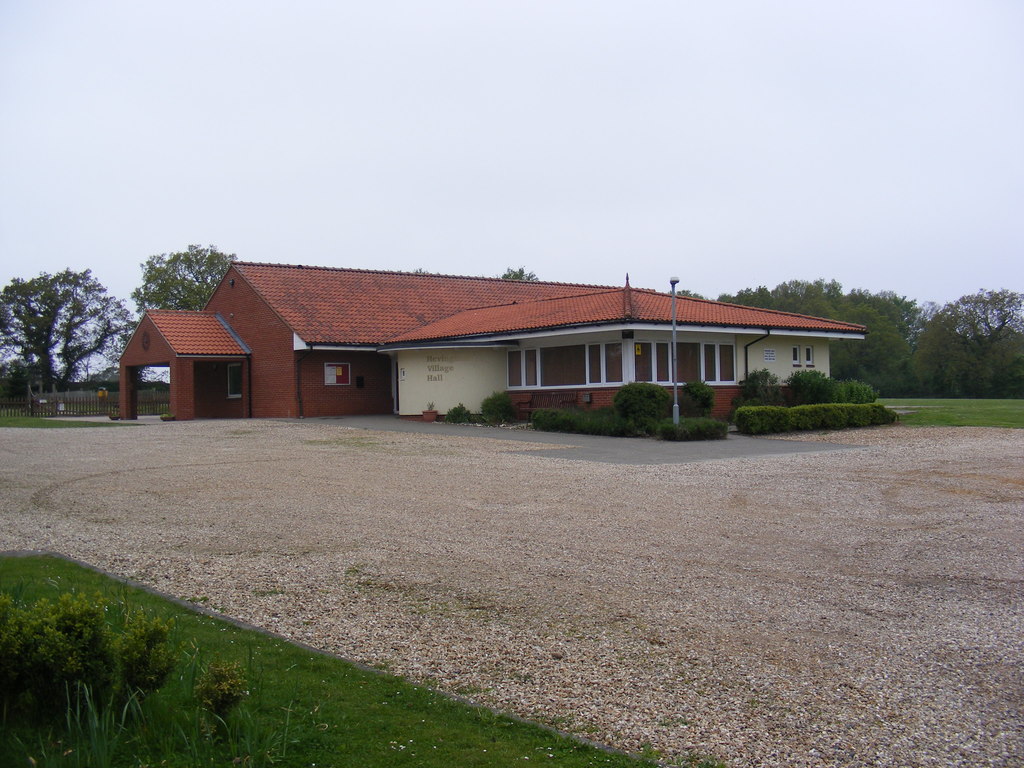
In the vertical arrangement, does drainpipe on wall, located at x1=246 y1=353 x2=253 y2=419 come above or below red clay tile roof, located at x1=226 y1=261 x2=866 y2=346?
below

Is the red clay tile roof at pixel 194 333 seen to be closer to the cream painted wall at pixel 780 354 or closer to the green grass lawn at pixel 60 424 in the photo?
the green grass lawn at pixel 60 424

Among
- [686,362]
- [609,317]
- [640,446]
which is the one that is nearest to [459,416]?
[609,317]

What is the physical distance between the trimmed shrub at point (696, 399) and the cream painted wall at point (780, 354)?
3.71 m

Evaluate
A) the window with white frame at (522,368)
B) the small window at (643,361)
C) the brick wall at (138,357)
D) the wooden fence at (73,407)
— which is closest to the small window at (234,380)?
the brick wall at (138,357)

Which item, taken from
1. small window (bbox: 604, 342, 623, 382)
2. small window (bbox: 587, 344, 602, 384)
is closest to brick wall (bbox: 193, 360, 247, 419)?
small window (bbox: 587, 344, 602, 384)

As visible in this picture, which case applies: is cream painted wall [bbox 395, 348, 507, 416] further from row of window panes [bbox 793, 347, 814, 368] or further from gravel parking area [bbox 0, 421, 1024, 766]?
gravel parking area [bbox 0, 421, 1024, 766]

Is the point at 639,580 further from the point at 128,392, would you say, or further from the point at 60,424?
the point at 128,392

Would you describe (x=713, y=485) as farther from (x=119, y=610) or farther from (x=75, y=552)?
(x=119, y=610)

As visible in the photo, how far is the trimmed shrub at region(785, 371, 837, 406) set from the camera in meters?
29.4

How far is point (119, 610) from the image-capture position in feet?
20.0

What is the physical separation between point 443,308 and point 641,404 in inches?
658

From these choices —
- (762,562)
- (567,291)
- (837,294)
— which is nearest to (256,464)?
(762,562)

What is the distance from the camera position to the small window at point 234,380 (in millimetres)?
36531

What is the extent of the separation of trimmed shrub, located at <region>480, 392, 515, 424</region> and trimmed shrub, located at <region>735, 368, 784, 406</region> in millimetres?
7157
